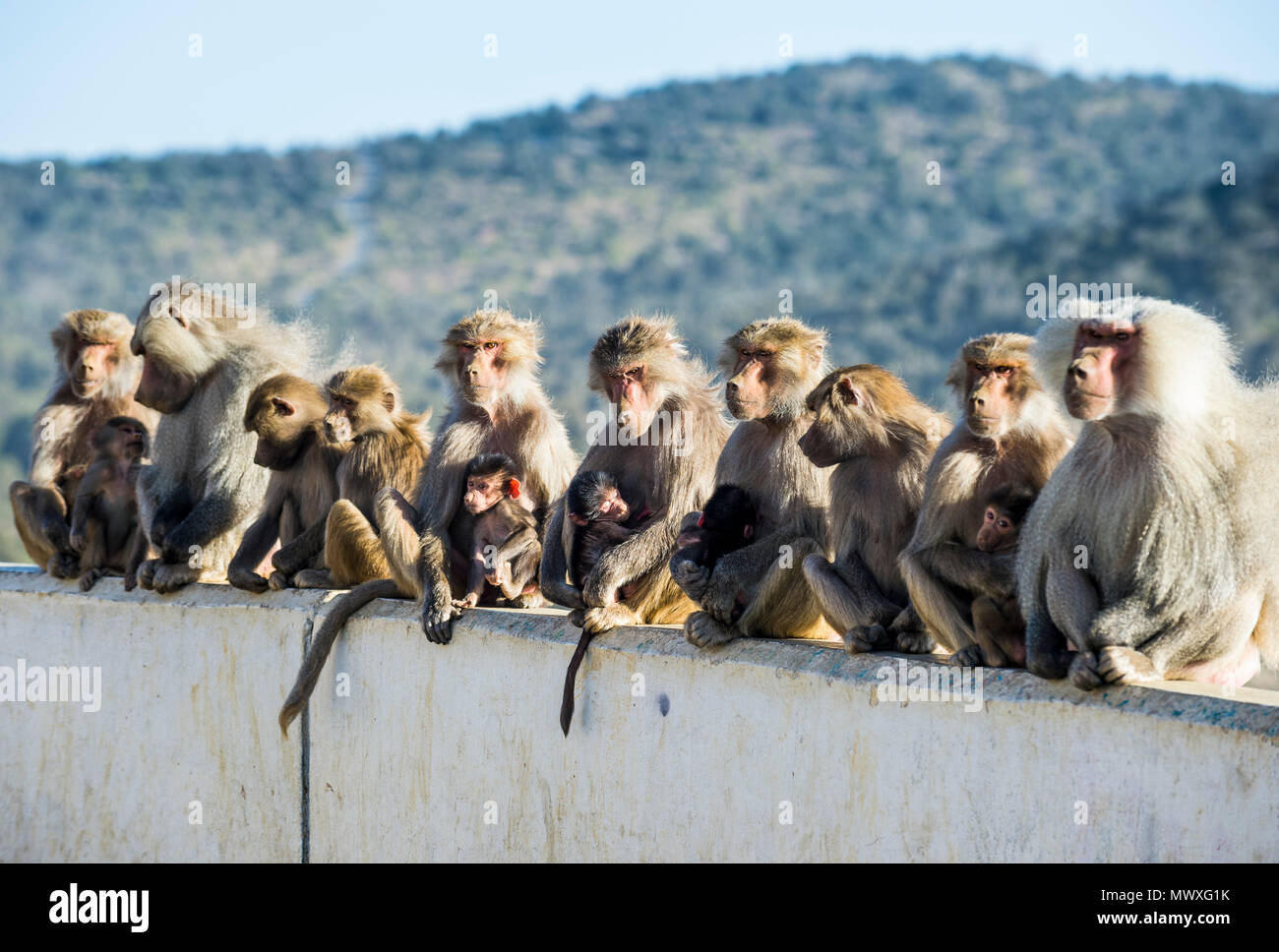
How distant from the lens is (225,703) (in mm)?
6789

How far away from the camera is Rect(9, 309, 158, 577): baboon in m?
8.65

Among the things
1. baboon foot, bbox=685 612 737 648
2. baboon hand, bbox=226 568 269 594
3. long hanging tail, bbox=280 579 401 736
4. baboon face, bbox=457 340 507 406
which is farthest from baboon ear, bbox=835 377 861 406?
baboon hand, bbox=226 568 269 594

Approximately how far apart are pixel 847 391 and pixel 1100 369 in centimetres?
139

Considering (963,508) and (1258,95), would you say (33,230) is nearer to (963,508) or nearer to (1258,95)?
(1258,95)

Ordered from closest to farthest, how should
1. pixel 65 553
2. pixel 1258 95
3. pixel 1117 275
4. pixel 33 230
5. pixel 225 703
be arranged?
pixel 225 703, pixel 65 553, pixel 1117 275, pixel 1258 95, pixel 33 230

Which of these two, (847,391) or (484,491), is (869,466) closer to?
(847,391)

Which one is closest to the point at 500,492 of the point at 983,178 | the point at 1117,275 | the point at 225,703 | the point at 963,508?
the point at 225,703

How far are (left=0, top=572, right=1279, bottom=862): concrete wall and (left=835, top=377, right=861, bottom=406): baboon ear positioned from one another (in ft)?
3.46

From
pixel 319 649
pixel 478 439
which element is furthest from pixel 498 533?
pixel 319 649

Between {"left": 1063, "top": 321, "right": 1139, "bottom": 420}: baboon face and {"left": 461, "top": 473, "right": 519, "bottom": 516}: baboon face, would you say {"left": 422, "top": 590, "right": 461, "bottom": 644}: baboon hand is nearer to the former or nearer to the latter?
{"left": 461, "top": 473, "right": 519, "bottom": 516}: baboon face

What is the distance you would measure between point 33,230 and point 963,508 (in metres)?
52.9

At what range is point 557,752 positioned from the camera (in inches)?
218

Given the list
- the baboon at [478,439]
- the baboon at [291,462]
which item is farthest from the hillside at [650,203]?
the baboon at [478,439]
